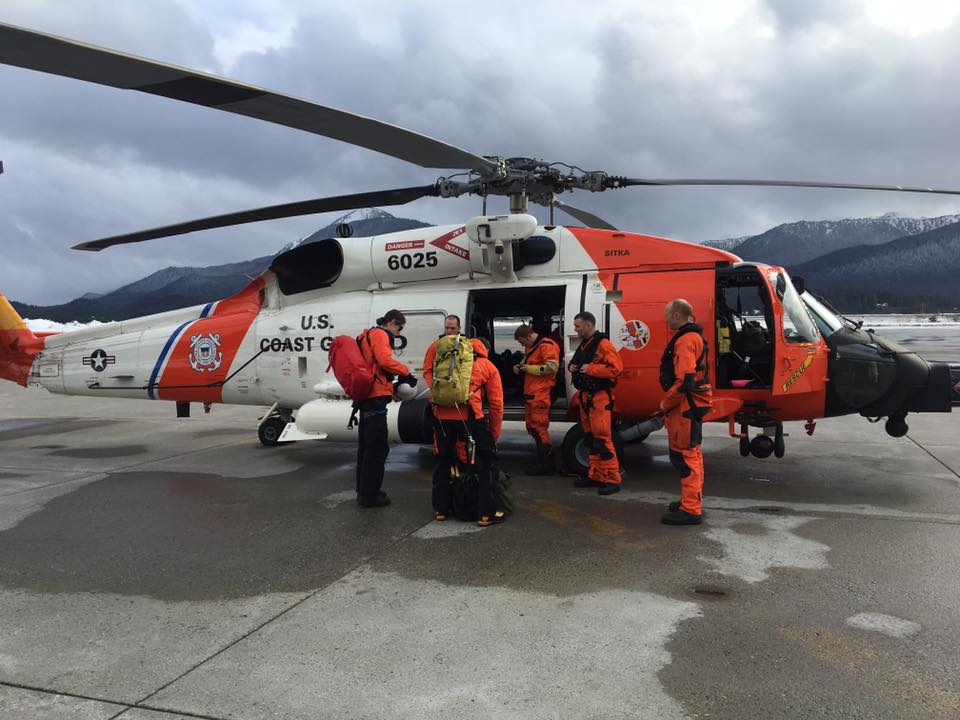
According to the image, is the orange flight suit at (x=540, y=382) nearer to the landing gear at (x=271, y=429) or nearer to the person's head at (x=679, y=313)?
the person's head at (x=679, y=313)

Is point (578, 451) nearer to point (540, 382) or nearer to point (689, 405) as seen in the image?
point (540, 382)

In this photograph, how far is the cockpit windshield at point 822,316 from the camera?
6.19m

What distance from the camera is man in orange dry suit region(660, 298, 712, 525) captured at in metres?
4.89

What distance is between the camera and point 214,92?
4.40 meters

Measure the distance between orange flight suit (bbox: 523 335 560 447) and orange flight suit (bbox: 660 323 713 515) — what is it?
1.65m

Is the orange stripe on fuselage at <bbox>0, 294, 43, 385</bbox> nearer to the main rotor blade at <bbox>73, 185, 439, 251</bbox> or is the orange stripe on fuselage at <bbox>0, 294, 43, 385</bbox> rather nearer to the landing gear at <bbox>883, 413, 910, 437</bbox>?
the main rotor blade at <bbox>73, 185, 439, 251</bbox>

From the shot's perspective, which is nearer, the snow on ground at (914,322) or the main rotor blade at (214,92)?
the main rotor blade at (214,92)

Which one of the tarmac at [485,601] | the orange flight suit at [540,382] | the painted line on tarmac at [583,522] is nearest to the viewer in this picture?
the tarmac at [485,601]

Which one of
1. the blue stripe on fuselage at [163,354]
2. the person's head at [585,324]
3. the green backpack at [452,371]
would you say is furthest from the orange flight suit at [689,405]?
the blue stripe on fuselage at [163,354]

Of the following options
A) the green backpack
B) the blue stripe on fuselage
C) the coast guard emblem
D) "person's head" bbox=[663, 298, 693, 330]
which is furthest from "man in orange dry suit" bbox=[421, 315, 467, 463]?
the blue stripe on fuselage

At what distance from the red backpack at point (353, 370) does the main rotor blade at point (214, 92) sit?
164 cm

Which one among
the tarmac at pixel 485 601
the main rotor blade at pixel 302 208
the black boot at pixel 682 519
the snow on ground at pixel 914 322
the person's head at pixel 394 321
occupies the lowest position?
the tarmac at pixel 485 601

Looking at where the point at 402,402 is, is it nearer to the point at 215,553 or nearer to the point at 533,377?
the point at 533,377

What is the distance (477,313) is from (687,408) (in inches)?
137
